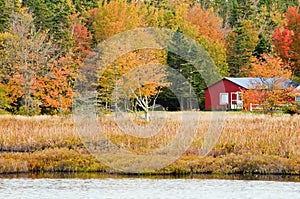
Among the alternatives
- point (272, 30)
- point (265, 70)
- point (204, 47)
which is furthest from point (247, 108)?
point (272, 30)

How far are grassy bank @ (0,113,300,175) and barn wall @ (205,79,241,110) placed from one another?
2373 cm

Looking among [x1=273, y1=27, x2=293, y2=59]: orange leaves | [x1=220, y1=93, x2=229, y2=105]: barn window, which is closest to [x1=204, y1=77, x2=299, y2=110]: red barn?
[x1=220, y1=93, x2=229, y2=105]: barn window

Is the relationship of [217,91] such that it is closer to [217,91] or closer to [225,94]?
[217,91]

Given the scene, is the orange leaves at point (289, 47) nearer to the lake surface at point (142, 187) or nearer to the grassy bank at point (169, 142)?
the grassy bank at point (169, 142)

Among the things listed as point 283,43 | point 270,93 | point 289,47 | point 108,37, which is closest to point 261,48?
point 283,43

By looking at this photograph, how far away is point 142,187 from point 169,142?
193 inches

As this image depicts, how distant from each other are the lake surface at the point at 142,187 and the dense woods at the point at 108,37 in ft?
50.4

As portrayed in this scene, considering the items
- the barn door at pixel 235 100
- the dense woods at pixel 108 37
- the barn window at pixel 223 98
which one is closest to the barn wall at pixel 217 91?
the barn window at pixel 223 98

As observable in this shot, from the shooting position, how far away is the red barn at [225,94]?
157 ft

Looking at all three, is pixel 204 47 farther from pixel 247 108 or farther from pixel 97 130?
pixel 97 130

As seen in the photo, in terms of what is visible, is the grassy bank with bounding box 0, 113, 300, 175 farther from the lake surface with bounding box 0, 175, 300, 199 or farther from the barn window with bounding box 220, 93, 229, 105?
the barn window with bounding box 220, 93, 229, 105

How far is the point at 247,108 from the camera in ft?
134

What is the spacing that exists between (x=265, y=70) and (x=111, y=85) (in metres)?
9.38

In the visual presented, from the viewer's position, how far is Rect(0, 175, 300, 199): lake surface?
15.4 meters
